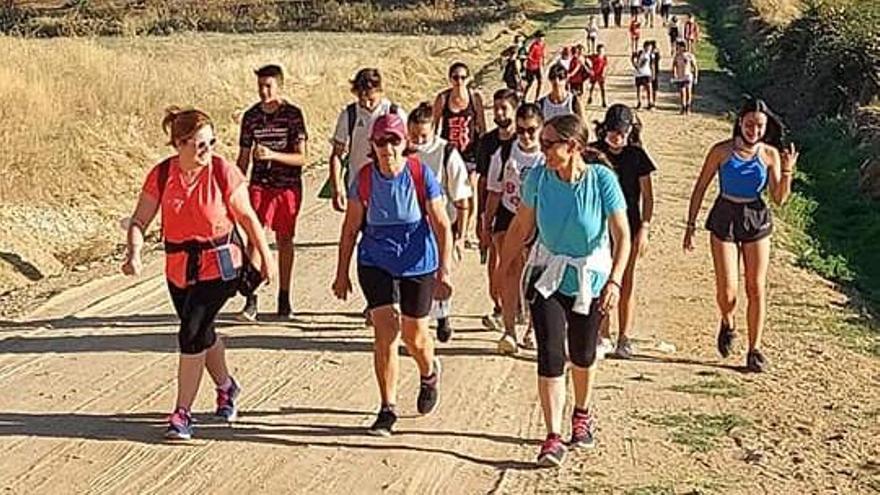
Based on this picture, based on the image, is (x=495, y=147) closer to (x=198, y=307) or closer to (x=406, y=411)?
(x=406, y=411)

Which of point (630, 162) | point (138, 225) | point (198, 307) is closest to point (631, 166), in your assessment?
point (630, 162)

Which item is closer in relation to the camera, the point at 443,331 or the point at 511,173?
the point at 511,173

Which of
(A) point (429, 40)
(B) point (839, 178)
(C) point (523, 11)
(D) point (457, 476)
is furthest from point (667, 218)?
(C) point (523, 11)

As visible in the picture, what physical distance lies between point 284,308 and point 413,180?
358cm

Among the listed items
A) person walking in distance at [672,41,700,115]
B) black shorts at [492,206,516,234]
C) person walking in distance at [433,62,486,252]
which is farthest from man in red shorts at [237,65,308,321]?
person walking in distance at [672,41,700,115]

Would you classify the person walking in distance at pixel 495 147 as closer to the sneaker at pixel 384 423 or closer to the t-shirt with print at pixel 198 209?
the sneaker at pixel 384 423

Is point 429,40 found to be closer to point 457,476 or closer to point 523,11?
point 523,11

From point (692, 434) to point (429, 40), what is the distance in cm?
4413

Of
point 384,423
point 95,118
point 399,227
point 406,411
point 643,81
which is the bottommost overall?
point 643,81

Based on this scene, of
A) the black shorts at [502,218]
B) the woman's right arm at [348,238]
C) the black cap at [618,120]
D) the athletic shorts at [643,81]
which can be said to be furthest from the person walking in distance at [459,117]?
the athletic shorts at [643,81]

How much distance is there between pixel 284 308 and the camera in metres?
11.6

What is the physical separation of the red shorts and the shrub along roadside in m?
4.76

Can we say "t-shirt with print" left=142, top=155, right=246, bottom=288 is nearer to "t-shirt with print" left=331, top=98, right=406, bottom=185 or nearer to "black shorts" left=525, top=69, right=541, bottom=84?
"t-shirt with print" left=331, top=98, right=406, bottom=185

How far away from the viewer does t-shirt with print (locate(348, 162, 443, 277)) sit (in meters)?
8.26
